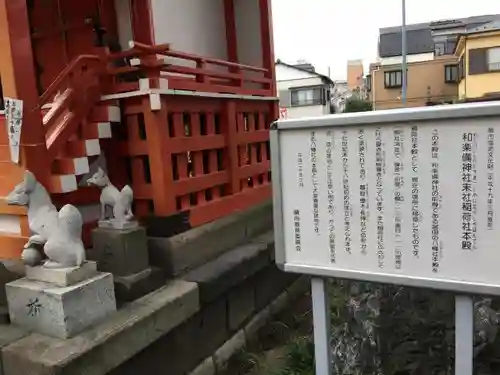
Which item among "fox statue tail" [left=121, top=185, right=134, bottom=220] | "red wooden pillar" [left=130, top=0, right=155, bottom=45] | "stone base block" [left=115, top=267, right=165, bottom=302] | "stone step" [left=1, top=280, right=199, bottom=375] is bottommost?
"stone step" [left=1, top=280, right=199, bottom=375]

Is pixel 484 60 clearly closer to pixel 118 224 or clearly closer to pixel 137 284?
pixel 118 224

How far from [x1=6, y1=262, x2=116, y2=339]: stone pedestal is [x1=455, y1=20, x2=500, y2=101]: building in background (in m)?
28.6

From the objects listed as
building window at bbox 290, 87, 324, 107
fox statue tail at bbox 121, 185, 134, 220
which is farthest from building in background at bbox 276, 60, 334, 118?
fox statue tail at bbox 121, 185, 134, 220

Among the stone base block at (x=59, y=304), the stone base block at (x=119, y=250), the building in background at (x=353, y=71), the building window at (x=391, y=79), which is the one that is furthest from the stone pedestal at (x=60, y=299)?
the building in background at (x=353, y=71)

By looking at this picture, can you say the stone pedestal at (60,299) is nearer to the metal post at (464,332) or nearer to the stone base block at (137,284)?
the stone base block at (137,284)

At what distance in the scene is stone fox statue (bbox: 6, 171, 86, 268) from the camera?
3182mm

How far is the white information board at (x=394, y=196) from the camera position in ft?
7.22

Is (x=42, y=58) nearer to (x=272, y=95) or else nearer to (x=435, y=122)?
(x=272, y=95)

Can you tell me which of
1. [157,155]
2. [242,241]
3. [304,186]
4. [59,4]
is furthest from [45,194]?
[59,4]

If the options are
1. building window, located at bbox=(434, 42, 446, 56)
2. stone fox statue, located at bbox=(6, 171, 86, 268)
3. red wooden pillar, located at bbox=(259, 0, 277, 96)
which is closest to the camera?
stone fox statue, located at bbox=(6, 171, 86, 268)

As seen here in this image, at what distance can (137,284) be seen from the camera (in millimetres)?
3705

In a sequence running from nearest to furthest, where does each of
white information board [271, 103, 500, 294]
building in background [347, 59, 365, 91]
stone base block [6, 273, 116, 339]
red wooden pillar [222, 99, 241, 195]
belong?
white information board [271, 103, 500, 294], stone base block [6, 273, 116, 339], red wooden pillar [222, 99, 241, 195], building in background [347, 59, 365, 91]

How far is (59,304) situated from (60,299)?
35 millimetres

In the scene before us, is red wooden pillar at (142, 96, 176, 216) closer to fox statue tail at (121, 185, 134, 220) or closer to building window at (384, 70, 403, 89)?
fox statue tail at (121, 185, 134, 220)
